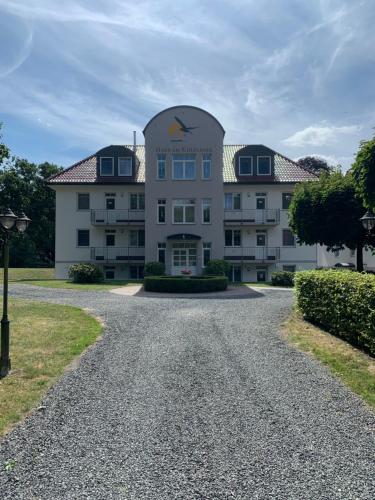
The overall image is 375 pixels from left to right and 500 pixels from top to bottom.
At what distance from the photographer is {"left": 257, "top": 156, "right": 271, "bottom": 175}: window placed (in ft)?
110

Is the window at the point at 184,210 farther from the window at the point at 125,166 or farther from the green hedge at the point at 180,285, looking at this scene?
the green hedge at the point at 180,285

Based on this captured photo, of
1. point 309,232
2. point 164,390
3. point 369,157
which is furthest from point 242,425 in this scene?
point 309,232

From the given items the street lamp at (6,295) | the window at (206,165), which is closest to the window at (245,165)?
the window at (206,165)

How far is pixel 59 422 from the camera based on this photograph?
533cm

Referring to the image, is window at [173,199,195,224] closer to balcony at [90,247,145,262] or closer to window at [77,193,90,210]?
balcony at [90,247,145,262]

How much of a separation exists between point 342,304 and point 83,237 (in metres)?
26.6

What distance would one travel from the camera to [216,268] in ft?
94.4

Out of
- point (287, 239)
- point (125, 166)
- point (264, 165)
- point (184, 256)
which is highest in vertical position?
point (125, 166)

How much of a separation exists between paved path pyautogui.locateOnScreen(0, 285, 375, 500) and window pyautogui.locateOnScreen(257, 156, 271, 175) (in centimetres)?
2582

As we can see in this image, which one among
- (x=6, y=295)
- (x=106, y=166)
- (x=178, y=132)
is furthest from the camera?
(x=106, y=166)

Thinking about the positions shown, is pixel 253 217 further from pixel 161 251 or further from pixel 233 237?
pixel 161 251

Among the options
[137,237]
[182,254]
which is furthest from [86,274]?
[182,254]

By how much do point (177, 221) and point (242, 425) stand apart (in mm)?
26611

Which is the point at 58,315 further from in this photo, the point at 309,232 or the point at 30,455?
the point at 309,232
